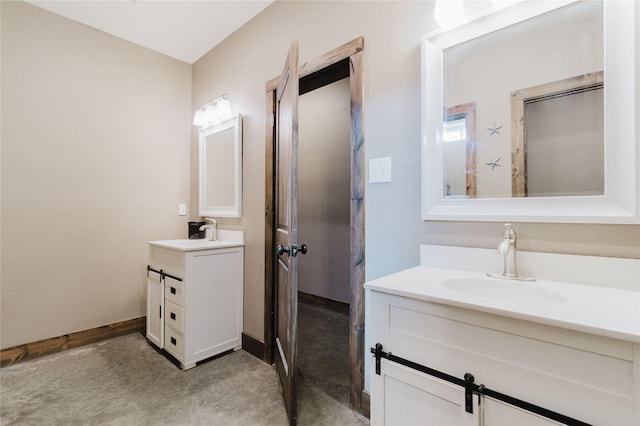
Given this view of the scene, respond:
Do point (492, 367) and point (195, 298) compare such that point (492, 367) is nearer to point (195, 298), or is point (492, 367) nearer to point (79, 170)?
point (195, 298)

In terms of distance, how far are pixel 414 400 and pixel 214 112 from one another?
256 centimetres

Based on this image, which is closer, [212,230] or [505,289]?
[505,289]

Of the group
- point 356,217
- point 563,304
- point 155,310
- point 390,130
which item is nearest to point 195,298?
point 155,310

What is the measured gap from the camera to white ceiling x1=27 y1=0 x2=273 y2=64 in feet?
6.91

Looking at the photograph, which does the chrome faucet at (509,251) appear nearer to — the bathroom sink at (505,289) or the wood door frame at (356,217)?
the bathroom sink at (505,289)

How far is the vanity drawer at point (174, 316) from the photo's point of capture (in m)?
1.99

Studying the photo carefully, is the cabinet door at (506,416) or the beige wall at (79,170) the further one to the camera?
the beige wall at (79,170)

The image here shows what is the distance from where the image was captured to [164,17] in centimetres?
225

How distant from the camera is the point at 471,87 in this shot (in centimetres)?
121

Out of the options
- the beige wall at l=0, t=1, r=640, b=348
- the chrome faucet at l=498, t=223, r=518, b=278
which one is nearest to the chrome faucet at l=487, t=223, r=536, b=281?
the chrome faucet at l=498, t=223, r=518, b=278

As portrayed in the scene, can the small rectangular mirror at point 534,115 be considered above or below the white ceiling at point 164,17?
below

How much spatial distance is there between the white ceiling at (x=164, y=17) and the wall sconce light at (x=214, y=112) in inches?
21.4

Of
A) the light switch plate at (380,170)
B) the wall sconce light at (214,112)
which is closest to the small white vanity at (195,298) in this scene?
the wall sconce light at (214,112)

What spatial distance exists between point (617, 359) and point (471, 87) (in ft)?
3.45
